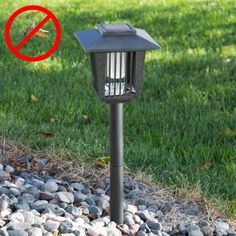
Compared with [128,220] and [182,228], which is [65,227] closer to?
[128,220]

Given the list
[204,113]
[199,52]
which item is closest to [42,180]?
[204,113]

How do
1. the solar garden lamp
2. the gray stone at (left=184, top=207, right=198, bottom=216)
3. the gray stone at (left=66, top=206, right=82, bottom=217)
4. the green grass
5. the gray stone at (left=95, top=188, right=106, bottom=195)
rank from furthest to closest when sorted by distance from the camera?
the green grass < the gray stone at (left=95, top=188, right=106, bottom=195) < the gray stone at (left=184, top=207, right=198, bottom=216) < the gray stone at (left=66, top=206, right=82, bottom=217) < the solar garden lamp

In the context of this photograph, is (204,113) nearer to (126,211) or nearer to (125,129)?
(125,129)

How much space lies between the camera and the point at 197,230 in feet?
10.3

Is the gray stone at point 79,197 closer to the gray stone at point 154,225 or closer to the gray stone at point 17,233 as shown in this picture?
the gray stone at point 154,225

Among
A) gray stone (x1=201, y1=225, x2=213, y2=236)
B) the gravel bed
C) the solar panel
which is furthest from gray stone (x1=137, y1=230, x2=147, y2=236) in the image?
the solar panel

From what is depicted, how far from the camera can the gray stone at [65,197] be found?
3238 millimetres

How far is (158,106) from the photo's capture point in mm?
4992

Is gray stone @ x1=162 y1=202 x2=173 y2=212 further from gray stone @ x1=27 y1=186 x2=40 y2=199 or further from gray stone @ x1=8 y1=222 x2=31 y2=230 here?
gray stone @ x1=8 y1=222 x2=31 y2=230

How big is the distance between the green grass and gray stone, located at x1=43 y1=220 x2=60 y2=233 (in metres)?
0.87

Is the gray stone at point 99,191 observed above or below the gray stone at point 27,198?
below

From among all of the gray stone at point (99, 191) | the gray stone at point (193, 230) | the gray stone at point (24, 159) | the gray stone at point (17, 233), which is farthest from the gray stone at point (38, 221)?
the gray stone at point (24, 159)

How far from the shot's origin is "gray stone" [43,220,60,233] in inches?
113

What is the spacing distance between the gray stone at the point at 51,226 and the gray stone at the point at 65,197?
0.32 m
